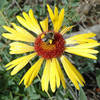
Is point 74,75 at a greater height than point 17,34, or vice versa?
point 17,34

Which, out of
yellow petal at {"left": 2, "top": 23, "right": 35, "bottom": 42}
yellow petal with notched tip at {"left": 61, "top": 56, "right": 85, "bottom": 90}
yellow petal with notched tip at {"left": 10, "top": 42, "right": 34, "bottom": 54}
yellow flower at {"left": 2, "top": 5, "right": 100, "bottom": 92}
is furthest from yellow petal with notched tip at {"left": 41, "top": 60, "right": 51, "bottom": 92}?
yellow petal at {"left": 2, "top": 23, "right": 35, "bottom": 42}

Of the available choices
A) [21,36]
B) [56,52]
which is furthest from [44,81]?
[21,36]

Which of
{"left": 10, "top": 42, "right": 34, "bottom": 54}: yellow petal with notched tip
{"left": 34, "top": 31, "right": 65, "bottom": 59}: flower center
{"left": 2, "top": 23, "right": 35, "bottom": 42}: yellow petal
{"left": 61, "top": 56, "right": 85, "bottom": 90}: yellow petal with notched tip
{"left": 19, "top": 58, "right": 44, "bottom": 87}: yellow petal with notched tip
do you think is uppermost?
{"left": 2, "top": 23, "right": 35, "bottom": 42}: yellow petal

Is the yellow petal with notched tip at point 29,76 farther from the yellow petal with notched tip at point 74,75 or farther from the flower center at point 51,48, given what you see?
the yellow petal with notched tip at point 74,75

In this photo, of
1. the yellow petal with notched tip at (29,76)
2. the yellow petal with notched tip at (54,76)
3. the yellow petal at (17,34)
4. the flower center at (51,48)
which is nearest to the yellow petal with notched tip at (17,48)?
the yellow petal at (17,34)

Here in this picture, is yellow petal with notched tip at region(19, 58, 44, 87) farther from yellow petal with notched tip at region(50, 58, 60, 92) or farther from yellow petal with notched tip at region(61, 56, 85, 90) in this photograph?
yellow petal with notched tip at region(61, 56, 85, 90)

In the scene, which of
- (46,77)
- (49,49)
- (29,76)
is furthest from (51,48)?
(29,76)

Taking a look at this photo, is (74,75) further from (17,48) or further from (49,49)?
(17,48)

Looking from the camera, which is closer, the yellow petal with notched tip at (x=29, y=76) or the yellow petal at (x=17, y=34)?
the yellow petal with notched tip at (x=29, y=76)

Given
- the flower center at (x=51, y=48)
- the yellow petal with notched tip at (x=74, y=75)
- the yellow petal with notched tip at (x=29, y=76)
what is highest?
the flower center at (x=51, y=48)

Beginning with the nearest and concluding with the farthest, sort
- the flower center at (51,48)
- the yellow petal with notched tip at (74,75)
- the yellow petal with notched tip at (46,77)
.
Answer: the yellow petal with notched tip at (74,75) < the yellow petal with notched tip at (46,77) < the flower center at (51,48)

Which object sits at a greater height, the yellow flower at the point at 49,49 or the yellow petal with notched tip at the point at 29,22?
the yellow petal with notched tip at the point at 29,22
